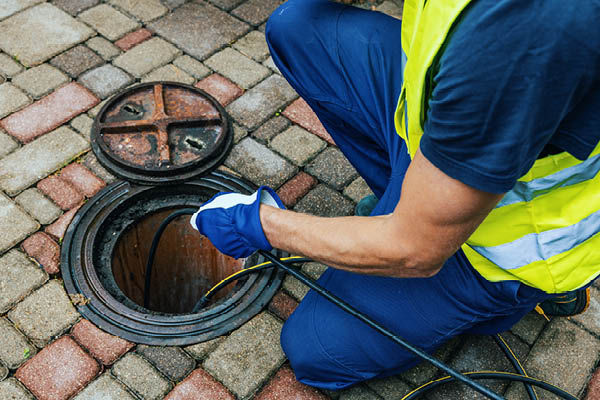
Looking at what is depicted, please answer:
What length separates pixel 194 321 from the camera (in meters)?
2.50

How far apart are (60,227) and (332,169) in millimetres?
1350

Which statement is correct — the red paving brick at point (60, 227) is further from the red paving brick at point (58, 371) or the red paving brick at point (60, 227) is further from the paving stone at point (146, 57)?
the paving stone at point (146, 57)

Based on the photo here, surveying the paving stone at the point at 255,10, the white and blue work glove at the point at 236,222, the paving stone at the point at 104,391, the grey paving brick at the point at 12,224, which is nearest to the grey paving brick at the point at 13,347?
the paving stone at the point at 104,391

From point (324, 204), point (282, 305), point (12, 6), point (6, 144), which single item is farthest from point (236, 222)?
Answer: point (12, 6)

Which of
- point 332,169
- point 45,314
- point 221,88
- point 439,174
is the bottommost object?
point 45,314

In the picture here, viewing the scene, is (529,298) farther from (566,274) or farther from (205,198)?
(205,198)

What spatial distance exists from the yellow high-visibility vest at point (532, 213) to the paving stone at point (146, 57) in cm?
191

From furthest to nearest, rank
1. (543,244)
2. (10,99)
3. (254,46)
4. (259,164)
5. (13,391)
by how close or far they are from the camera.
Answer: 1. (254,46)
2. (10,99)
3. (259,164)
4. (13,391)
5. (543,244)

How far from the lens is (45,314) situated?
2467mm

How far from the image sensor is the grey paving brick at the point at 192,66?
3.42 meters

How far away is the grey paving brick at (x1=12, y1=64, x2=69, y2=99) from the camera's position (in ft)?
10.6

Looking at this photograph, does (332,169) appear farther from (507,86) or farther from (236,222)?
(507,86)

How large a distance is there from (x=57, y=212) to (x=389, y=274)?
5.58ft

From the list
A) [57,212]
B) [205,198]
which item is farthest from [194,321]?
[57,212]
